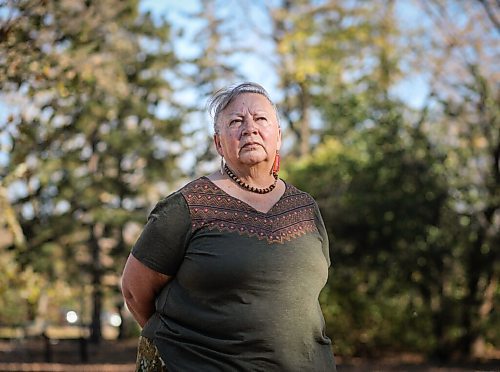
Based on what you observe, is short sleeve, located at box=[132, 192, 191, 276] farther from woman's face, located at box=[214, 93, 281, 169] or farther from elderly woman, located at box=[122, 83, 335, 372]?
woman's face, located at box=[214, 93, 281, 169]

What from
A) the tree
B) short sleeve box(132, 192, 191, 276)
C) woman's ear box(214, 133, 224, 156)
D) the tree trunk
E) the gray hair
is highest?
the gray hair

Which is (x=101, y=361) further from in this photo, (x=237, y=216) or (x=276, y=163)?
(x=237, y=216)

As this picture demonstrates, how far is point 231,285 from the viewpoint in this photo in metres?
2.25

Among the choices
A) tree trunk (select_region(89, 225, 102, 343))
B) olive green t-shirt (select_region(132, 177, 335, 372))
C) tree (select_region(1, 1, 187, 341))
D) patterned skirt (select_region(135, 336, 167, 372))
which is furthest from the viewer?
tree trunk (select_region(89, 225, 102, 343))

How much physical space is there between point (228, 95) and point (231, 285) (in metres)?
0.58

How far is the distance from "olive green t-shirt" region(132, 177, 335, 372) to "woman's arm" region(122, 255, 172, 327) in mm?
27

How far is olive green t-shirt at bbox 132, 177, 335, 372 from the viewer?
2252 millimetres

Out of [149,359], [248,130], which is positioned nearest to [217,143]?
[248,130]

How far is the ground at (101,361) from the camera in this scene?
12445mm

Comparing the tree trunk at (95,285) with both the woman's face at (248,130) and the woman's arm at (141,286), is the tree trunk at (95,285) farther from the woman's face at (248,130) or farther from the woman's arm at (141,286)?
the woman's face at (248,130)

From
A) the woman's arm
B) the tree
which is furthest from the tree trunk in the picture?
the woman's arm

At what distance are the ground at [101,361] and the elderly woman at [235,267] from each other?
31.8 feet

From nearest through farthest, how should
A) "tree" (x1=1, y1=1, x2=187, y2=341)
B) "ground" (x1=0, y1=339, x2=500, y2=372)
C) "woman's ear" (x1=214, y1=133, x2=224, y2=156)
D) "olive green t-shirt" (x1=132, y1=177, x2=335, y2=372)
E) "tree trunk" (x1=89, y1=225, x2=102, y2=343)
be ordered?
"olive green t-shirt" (x1=132, y1=177, x2=335, y2=372), "woman's ear" (x1=214, y1=133, x2=224, y2=156), "ground" (x1=0, y1=339, x2=500, y2=372), "tree" (x1=1, y1=1, x2=187, y2=341), "tree trunk" (x1=89, y1=225, x2=102, y2=343)

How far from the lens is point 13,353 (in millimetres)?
17484
